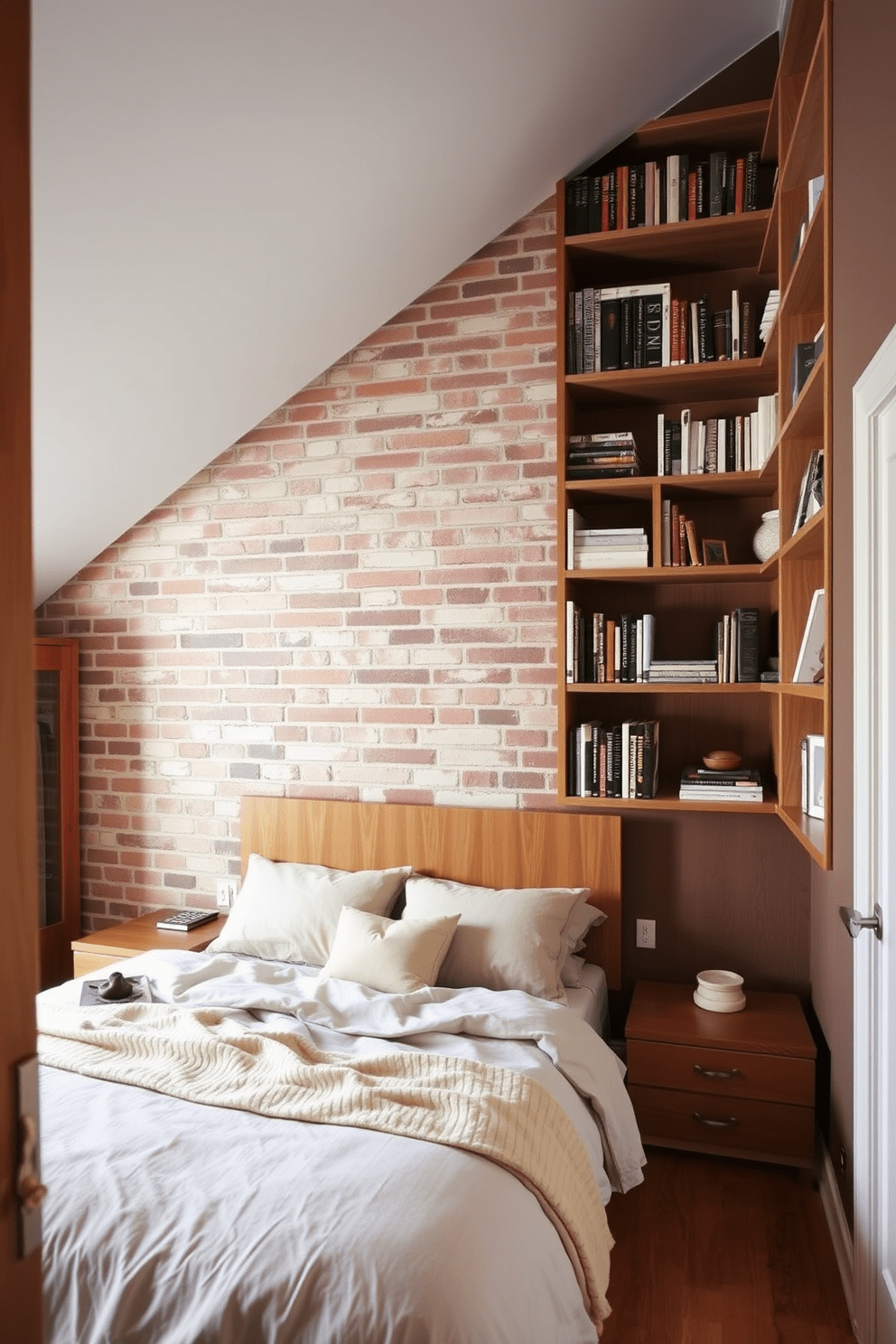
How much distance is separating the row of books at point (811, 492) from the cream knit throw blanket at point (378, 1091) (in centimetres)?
144

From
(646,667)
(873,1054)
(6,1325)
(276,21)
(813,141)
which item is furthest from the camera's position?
(646,667)

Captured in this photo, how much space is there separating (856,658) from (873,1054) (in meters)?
0.78

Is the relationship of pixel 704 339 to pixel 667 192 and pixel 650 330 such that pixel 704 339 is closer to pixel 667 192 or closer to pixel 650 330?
pixel 650 330

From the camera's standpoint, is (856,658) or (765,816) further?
(765,816)

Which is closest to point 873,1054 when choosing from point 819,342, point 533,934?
point 533,934

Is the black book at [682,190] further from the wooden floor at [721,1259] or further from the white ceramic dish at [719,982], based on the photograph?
the wooden floor at [721,1259]

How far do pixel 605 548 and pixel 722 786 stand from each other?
32.0 inches

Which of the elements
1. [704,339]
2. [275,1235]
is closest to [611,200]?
[704,339]

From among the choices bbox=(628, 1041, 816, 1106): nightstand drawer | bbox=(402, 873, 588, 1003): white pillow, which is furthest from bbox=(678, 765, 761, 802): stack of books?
bbox=(628, 1041, 816, 1106): nightstand drawer

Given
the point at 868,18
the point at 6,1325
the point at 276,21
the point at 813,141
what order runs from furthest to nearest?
the point at 813,141
the point at 276,21
the point at 868,18
the point at 6,1325

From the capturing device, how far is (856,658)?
1.81 m

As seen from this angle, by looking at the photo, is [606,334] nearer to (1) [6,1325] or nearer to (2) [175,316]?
(2) [175,316]

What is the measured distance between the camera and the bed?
1440 mm

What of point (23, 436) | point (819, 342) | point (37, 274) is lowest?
point (23, 436)
